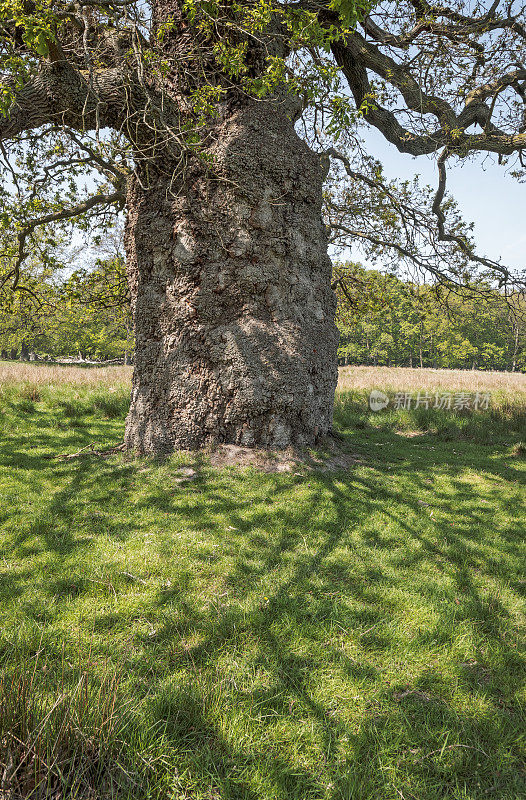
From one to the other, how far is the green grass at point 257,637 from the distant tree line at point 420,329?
5997 mm

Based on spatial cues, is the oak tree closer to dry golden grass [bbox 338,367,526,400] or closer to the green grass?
the green grass

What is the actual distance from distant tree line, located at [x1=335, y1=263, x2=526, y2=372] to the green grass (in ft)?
19.7

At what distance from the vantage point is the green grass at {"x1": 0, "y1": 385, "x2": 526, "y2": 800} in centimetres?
190

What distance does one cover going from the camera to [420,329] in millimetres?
51875

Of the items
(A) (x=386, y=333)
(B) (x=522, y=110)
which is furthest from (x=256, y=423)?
(A) (x=386, y=333)

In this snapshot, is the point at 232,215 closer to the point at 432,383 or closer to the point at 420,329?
the point at 432,383

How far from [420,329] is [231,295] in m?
50.5

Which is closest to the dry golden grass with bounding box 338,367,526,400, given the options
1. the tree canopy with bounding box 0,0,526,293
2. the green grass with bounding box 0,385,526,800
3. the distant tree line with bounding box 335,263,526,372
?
the distant tree line with bounding box 335,263,526,372

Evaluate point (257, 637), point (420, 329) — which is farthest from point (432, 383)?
point (420, 329)

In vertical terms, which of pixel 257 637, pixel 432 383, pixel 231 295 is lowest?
pixel 257 637

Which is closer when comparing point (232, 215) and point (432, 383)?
point (232, 215)

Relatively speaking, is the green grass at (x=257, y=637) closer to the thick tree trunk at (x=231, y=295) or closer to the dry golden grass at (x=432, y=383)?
the thick tree trunk at (x=231, y=295)

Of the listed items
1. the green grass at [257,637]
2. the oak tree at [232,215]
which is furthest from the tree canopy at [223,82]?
the green grass at [257,637]

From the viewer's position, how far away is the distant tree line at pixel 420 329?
10453mm
